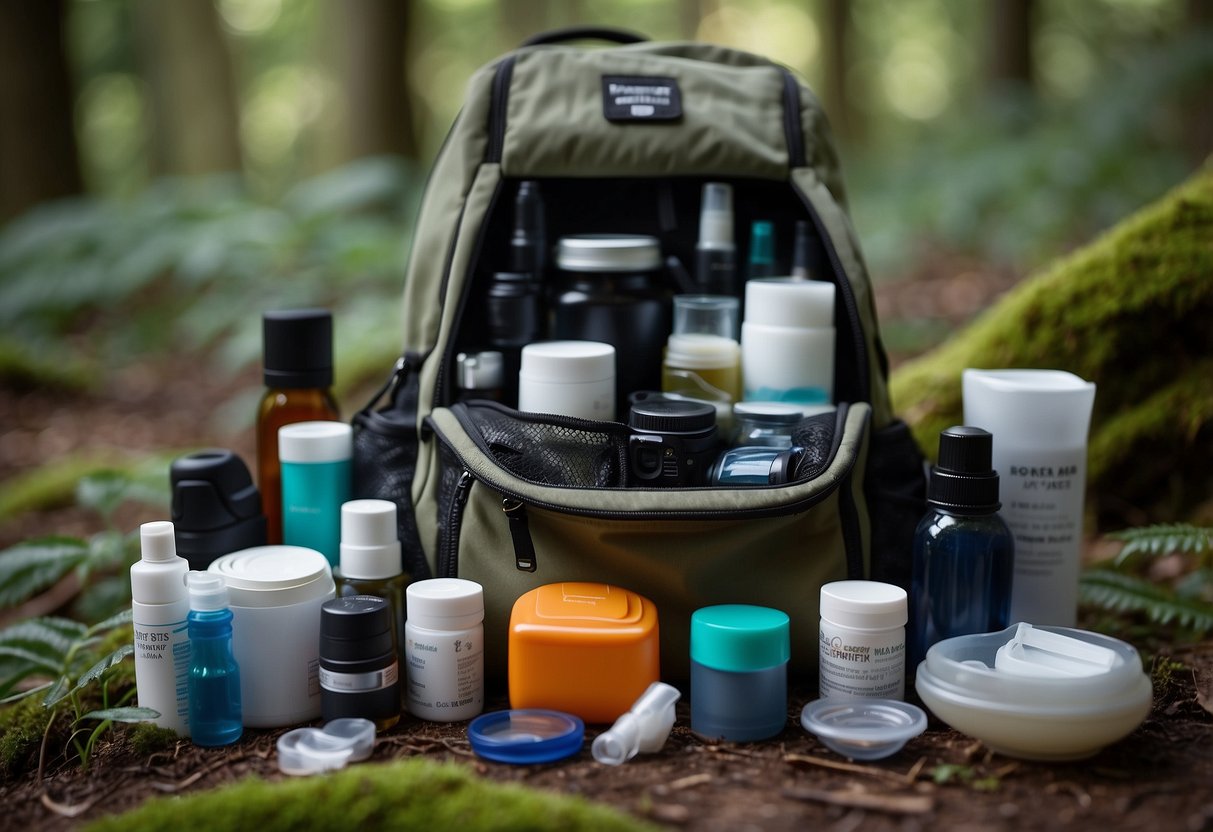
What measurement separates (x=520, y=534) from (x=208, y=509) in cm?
53

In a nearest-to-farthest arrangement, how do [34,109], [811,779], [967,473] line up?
1. [811,779]
2. [967,473]
3. [34,109]

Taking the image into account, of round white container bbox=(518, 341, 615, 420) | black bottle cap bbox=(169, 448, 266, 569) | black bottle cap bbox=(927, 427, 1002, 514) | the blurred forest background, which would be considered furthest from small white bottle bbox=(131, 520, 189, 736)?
the blurred forest background

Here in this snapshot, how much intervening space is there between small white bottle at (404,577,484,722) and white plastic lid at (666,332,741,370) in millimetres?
570

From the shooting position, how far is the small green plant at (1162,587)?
68.4 inches

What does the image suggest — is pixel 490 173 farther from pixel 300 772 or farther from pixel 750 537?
pixel 300 772

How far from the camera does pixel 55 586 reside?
2.44m

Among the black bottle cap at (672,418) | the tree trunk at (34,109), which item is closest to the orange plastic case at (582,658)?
the black bottle cap at (672,418)

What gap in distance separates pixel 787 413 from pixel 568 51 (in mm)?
838

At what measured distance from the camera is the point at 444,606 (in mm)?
1499

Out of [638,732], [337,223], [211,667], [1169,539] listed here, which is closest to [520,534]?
[638,732]

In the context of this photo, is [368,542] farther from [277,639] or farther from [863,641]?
[863,641]

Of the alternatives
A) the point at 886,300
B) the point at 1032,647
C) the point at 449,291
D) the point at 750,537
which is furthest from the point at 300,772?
the point at 886,300

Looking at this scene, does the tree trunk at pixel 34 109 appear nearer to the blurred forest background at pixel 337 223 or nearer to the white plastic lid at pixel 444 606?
the blurred forest background at pixel 337 223

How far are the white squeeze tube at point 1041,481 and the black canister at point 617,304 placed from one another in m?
0.59
